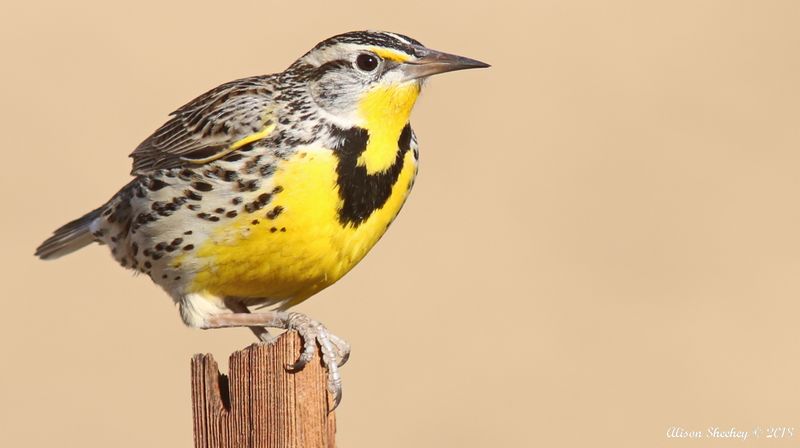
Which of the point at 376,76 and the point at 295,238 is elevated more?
the point at 376,76

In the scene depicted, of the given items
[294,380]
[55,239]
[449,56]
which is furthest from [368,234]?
[55,239]

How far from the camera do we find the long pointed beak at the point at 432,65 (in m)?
3.76

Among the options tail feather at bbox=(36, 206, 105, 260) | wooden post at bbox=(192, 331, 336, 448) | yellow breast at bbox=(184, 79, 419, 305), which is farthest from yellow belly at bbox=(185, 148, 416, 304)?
tail feather at bbox=(36, 206, 105, 260)

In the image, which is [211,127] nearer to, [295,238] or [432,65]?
[295,238]

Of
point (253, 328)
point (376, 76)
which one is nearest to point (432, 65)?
point (376, 76)

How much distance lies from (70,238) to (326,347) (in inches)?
57.7

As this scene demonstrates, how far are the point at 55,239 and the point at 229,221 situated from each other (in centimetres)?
114

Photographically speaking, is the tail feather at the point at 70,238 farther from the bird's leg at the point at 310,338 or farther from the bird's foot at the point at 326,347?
the bird's foot at the point at 326,347

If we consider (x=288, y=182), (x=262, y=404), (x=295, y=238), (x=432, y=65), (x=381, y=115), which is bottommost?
(x=262, y=404)

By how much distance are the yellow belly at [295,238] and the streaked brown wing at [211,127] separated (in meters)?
0.17

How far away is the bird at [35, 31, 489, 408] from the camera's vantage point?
12.2 feet

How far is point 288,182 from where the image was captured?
369 centimetres

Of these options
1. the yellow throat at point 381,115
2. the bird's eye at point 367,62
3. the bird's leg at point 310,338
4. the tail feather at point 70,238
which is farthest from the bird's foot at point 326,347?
the tail feather at point 70,238

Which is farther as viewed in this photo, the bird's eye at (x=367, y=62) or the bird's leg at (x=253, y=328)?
the bird's leg at (x=253, y=328)
